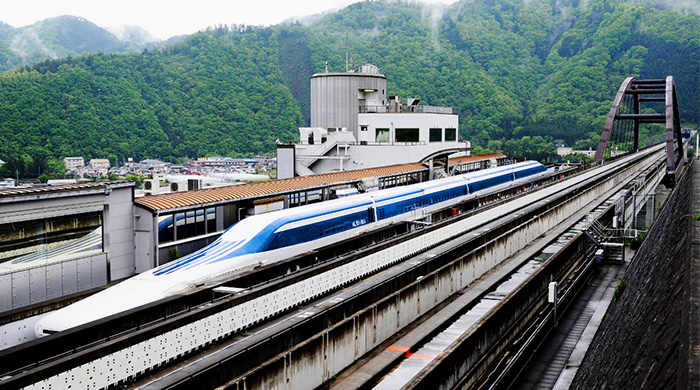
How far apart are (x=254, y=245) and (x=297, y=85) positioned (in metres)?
139

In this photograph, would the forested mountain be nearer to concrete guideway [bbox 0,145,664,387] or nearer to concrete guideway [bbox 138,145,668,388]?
concrete guideway [bbox 0,145,664,387]

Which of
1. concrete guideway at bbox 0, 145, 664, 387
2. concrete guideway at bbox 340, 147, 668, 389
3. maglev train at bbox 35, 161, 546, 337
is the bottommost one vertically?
concrete guideway at bbox 340, 147, 668, 389

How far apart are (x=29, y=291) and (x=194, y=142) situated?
11404cm

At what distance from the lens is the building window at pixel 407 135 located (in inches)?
2192

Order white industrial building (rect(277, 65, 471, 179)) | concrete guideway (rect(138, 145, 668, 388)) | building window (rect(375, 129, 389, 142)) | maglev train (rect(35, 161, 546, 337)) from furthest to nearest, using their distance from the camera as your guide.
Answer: building window (rect(375, 129, 389, 142)), white industrial building (rect(277, 65, 471, 179)), maglev train (rect(35, 161, 546, 337)), concrete guideway (rect(138, 145, 668, 388))

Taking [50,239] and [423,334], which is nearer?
[423,334]

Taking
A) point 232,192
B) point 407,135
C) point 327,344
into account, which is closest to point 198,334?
point 327,344

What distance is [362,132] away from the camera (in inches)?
2227

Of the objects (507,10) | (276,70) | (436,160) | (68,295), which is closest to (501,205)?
(436,160)

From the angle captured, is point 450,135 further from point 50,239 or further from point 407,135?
point 50,239

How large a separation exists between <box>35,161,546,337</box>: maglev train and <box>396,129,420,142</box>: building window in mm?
21748

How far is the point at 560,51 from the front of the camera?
16562 centimetres

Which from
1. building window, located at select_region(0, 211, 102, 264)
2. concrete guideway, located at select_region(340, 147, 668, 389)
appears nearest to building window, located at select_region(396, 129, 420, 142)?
concrete guideway, located at select_region(340, 147, 668, 389)

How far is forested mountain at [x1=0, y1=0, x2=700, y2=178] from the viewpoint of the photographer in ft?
362
